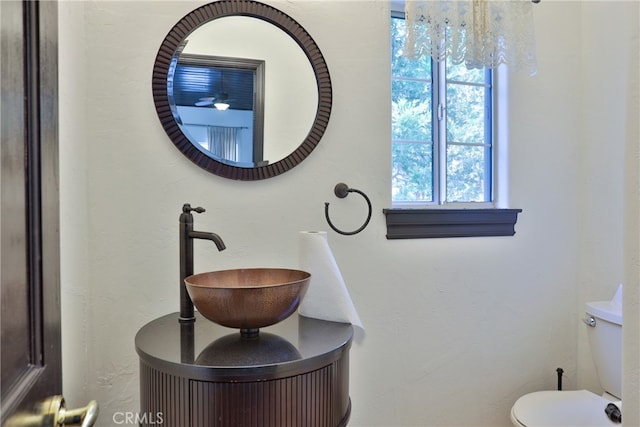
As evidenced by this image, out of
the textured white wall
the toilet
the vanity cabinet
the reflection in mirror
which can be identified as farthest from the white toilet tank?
Result: the reflection in mirror

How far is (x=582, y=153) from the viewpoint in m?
1.75

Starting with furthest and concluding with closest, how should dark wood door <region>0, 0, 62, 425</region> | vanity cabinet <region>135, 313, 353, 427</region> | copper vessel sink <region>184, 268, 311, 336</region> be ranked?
1. copper vessel sink <region>184, 268, 311, 336</region>
2. vanity cabinet <region>135, 313, 353, 427</region>
3. dark wood door <region>0, 0, 62, 425</region>

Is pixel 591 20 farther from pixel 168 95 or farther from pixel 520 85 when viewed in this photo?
pixel 168 95

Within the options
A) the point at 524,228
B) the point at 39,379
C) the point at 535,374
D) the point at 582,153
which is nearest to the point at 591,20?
the point at 582,153

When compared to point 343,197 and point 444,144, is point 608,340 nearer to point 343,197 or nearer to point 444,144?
point 444,144

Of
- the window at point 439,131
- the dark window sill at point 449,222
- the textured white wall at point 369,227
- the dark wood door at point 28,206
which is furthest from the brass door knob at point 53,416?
the window at point 439,131

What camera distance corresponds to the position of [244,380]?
0.78 metres

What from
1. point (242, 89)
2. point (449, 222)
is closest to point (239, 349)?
point (242, 89)

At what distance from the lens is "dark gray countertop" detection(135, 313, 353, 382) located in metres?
0.79

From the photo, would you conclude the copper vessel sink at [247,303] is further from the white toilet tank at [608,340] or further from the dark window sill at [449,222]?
the white toilet tank at [608,340]

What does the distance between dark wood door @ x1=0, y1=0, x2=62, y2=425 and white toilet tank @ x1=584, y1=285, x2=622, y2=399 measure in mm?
1683

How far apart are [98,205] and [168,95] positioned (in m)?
0.39

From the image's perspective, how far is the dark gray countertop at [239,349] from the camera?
2.59ft

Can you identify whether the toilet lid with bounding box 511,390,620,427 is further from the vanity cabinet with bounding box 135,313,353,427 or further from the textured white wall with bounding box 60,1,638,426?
the vanity cabinet with bounding box 135,313,353,427
